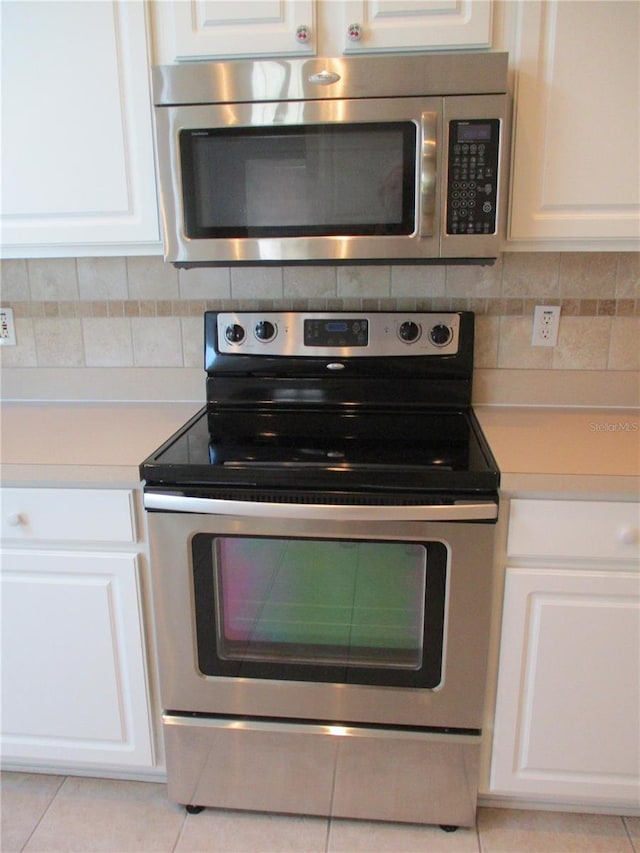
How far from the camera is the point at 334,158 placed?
4.20ft

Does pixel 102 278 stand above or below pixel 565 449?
above

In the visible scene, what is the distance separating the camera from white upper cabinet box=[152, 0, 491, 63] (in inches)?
48.9

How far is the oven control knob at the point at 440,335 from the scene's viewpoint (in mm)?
1578

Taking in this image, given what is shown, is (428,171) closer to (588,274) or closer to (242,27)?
(242,27)

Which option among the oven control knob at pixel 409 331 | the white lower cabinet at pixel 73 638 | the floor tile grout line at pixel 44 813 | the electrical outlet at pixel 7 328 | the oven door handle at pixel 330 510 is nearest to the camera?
the oven door handle at pixel 330 510

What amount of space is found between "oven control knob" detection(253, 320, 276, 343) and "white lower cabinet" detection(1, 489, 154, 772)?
57 cm

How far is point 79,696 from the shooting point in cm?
144

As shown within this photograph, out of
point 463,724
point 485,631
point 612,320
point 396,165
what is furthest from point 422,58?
point 463,724

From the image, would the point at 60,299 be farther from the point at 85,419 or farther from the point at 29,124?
the point at 29,124

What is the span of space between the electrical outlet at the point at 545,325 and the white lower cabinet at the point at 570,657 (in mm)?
590

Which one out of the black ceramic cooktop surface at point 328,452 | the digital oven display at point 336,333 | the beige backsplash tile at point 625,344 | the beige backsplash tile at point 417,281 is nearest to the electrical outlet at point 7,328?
the black ceramic cooktop surface at point 328,452

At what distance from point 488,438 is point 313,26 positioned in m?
0.96

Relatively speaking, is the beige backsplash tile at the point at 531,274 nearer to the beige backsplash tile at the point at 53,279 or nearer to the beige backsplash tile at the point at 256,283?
the beige backsplash tile at the point at 256,283

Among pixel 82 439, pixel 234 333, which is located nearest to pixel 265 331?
pixel 234 333
